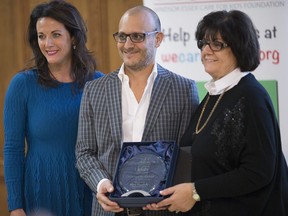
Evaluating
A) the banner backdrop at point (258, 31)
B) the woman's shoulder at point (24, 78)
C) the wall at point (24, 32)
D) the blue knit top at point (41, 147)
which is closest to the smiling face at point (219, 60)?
the blue knit top at point (41, 147)

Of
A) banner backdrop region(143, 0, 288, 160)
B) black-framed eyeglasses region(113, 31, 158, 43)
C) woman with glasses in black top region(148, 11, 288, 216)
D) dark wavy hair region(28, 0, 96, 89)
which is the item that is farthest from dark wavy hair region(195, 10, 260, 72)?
banner backdrop region(143, 0, 288, 160)

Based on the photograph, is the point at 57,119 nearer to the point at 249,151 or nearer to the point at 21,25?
the point at 249,151

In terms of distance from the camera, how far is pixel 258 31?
2777mm

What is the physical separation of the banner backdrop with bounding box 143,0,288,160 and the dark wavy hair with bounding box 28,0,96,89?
0.64m

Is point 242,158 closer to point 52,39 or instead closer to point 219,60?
point 219,60

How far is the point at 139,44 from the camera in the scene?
80.0 inches

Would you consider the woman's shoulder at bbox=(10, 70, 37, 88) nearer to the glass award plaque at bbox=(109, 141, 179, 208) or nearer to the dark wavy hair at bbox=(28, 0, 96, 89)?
the dark wavy hair at bbox=(28, 0, 96, 89)

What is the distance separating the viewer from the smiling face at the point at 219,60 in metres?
1.79

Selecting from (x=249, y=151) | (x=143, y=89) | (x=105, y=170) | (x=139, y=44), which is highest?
(x=139, y=44)

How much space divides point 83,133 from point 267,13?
1280mm

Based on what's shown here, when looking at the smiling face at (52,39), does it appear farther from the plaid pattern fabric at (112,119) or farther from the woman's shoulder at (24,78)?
the plaid pattern fabric at (112,119)

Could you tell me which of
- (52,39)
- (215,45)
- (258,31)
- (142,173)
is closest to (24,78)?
(52,39)

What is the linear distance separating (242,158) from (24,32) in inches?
87.8

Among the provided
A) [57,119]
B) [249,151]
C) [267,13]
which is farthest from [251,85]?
[267,13]
